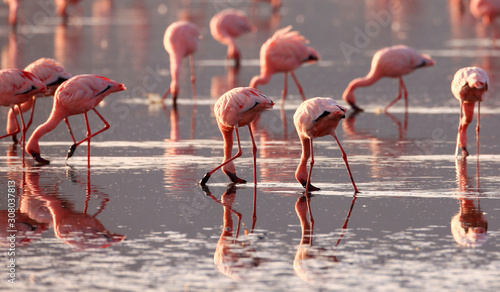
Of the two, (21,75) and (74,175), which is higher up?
(21,75)

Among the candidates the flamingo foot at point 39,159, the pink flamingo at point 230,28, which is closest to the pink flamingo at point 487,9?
the pink flamingo at point 230,28

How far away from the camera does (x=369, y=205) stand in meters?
7.84

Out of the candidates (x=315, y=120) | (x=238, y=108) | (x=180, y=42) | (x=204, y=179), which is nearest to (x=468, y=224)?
(x=315, y=120)

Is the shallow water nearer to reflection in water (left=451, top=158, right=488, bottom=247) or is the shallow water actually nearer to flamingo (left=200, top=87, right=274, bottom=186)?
reflection in water (left=451, top=158, right=488, bottom=247)

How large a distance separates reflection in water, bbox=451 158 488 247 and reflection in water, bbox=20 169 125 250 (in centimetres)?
237

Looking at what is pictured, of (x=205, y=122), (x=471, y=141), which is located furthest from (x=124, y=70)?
(x=471, y=141)

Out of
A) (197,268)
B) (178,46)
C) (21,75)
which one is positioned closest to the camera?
(197,268)

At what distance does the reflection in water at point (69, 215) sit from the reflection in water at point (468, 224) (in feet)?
7.77

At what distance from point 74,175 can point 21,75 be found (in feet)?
4.89

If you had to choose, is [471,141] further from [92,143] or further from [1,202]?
[1,202]

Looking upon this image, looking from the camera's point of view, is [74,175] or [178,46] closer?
[74,175]

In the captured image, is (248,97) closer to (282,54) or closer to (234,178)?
(234,178)

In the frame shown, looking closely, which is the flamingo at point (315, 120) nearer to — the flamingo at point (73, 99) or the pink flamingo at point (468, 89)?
the pink flamingo at point (468, 89)

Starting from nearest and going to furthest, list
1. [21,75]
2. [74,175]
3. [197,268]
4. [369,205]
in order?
[197,268] < [369,205] < [74,175] < [21,75]
